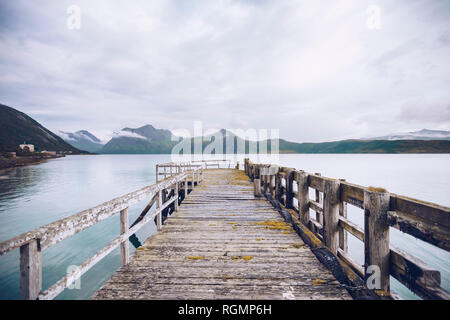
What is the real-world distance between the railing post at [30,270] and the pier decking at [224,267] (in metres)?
0.95

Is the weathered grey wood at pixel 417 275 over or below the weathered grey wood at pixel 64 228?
below

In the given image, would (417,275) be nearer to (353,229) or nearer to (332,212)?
(353,229)

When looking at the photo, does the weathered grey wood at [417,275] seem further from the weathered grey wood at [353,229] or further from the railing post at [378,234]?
the weathered grey wood at [353,229]

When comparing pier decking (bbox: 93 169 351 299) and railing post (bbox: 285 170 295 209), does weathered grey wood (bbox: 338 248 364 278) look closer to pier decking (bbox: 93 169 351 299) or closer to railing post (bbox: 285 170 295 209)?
pier decking (bbox: 93 169 351 299)

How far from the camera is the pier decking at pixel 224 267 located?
264 centimetres

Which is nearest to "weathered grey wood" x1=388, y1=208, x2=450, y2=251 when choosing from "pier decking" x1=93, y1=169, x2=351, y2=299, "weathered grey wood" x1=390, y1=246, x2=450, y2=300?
"weathered grey wood" x1=390, y1=246, x2=450, y2=300

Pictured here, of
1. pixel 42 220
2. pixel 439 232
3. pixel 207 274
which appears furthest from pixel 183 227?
pixel 42 220

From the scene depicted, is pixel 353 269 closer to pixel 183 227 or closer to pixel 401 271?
pixel 401 271

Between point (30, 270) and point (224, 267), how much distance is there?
233 centimetres

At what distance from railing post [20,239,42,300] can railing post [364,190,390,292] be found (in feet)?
11.6

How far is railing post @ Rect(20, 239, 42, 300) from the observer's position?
1.68 m

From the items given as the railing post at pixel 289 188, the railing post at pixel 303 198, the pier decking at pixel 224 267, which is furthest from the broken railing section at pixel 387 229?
the railing post at pixel 289 188

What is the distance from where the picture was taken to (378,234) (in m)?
2.52
